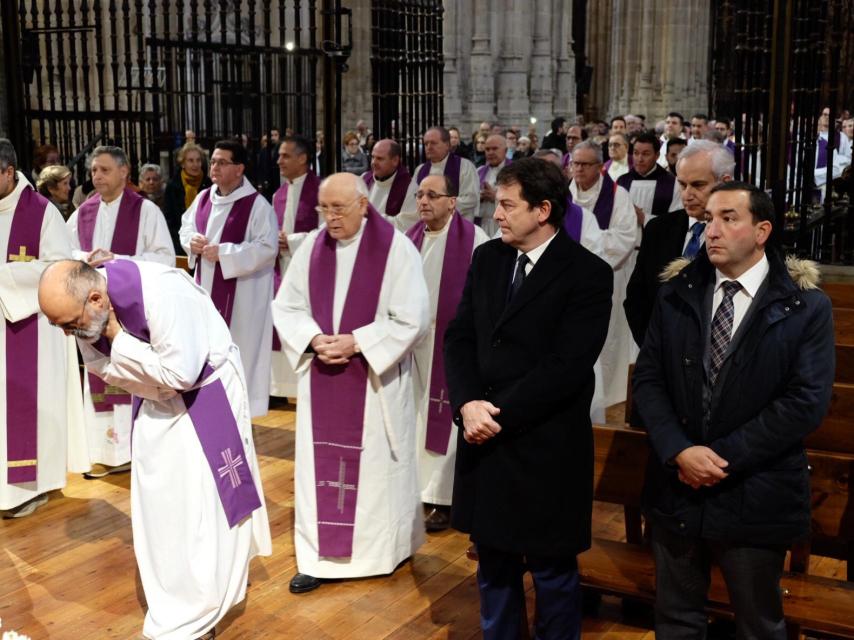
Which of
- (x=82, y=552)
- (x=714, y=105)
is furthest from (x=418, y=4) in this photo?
(x=714, y=105)

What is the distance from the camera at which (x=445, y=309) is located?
574cm

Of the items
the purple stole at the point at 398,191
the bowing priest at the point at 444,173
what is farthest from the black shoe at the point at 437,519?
the purple stole at the point at 398,191

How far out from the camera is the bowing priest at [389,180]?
8.30 m

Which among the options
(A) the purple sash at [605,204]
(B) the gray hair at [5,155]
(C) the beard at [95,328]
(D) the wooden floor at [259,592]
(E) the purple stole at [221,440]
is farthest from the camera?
(A) the purple sash at [605,204]

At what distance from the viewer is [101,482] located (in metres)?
6.48

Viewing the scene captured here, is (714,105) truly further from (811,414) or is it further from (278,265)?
(811,414)

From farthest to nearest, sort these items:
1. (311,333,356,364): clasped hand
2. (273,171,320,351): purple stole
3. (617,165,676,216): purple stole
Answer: (617,165,676,216): purple stole < (273,171,320,351): purple stole < (311,333,356,364): clasped hand

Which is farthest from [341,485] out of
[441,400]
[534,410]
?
[534,410]

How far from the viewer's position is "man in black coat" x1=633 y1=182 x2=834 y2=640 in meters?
3.30

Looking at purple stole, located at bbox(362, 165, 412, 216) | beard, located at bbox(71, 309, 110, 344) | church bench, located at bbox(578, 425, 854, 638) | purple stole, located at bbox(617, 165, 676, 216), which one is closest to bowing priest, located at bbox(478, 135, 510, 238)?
purple stole, located at bbox(362, 165, 412, 216)

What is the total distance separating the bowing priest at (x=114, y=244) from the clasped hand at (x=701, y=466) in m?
4.04

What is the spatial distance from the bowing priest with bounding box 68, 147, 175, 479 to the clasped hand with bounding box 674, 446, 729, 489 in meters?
4.04

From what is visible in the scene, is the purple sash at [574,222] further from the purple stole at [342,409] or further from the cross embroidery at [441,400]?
the purple stole at [342,409]

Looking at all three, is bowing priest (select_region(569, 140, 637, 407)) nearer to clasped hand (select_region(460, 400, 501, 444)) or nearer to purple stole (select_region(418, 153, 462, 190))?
purple stole (select_region(418, 153, 462, 190))
